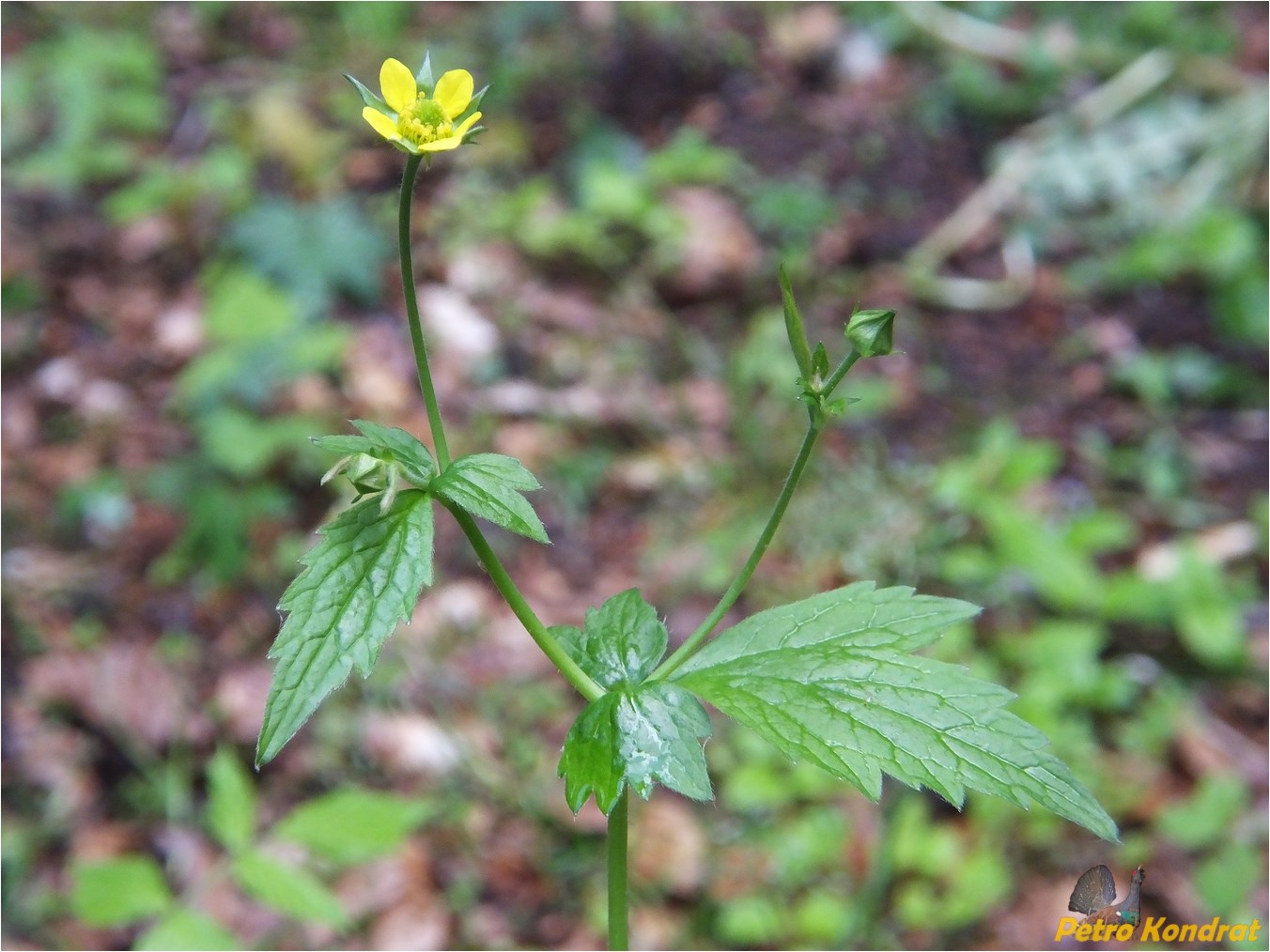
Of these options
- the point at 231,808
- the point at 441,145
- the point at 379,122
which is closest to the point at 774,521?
the point at 441,145

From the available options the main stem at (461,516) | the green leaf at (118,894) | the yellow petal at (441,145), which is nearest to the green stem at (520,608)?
the main stem at (461,516)

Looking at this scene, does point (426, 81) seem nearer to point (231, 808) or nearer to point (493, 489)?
point (493, 489)

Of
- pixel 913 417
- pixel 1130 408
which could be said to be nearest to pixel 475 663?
pixel 913 417

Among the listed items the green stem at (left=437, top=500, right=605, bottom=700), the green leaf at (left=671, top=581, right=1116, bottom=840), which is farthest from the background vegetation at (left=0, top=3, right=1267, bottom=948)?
the green leaf at (left=671, top=581, right=1116, bottom=840)

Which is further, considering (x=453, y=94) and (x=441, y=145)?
(x=453, y=94)

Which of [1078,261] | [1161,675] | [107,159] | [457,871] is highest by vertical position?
[107,159]

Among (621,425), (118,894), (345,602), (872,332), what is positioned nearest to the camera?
(345,602)

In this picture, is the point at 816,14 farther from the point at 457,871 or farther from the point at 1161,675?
the point at 457,871
